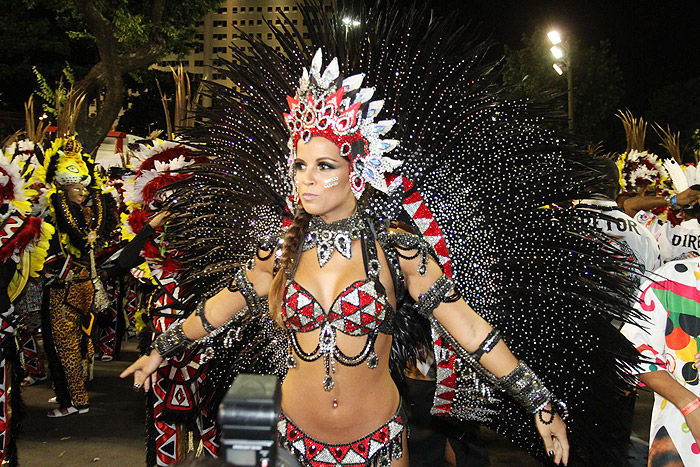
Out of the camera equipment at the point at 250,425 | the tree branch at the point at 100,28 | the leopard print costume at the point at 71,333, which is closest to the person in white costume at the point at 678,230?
the camera equipment at the point at 250,425

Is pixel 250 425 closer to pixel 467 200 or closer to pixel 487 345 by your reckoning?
pixel 487 345

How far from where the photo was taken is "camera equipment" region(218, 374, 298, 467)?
797mm

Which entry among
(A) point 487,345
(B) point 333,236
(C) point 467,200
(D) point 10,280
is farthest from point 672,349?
(D) point 10,280

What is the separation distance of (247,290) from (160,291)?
2171mm

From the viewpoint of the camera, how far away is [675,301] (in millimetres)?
2516

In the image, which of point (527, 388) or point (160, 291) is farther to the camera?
point (160, 291)

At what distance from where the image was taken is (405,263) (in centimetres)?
262

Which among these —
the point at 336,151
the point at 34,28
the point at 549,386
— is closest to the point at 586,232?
the point at 549,386

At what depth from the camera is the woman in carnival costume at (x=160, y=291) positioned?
4.37 metres

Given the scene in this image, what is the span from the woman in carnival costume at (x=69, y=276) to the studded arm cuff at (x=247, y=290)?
12.5 feet

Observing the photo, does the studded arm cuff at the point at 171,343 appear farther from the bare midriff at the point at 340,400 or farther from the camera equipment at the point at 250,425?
the camera equipment at the point at 250,425

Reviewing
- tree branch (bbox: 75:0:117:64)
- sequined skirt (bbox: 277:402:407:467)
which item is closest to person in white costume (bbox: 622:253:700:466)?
sequined skirt (bbox: 277:402:407:467)

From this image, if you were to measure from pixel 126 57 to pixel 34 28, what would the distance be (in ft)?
14.6

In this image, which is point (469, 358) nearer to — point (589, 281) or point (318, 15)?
point (589, 281)
